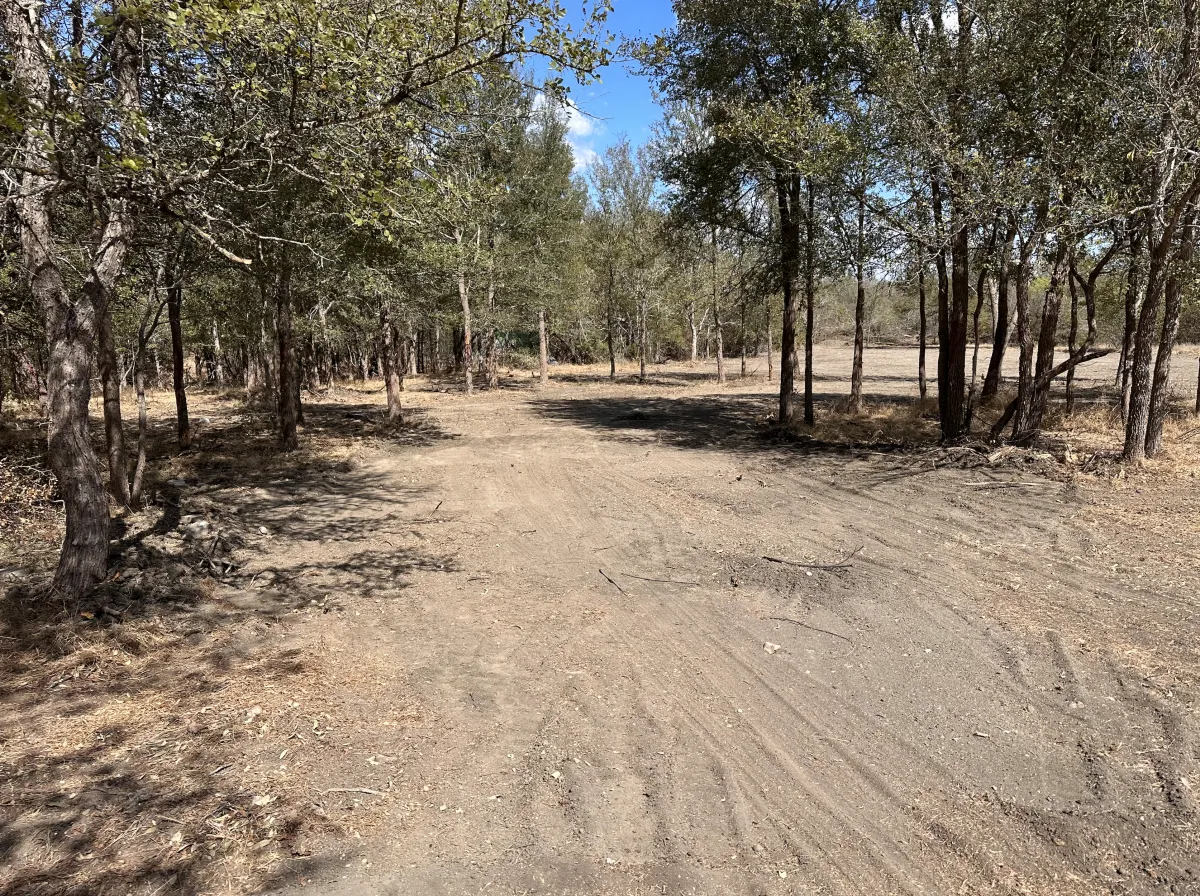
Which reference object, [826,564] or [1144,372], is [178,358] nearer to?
[826,564]

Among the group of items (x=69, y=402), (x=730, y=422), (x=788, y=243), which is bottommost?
(x=730, y=422)

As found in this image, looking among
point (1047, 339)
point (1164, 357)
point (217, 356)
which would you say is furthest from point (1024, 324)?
point (217, 356)

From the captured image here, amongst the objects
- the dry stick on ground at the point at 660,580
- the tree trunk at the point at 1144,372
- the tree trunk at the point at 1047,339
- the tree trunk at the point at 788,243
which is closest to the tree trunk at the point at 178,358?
Result: the dry stick on ground at the point at 660,580

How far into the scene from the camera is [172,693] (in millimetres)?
4590

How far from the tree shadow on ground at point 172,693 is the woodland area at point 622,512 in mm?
31

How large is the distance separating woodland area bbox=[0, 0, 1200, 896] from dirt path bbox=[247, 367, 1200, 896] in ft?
0.11

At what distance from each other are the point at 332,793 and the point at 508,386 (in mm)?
28309

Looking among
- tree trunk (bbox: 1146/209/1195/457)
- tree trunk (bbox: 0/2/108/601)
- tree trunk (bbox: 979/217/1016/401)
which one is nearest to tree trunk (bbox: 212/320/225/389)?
tree trunk (bbox: 0/2/108/601)

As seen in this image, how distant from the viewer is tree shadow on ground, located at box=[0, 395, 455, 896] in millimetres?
3055

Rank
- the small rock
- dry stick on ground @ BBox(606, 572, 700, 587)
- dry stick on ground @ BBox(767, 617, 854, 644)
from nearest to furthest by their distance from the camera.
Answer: dry stick on ground @ BBox(767, 617, 854, 644) < dry stick on ground @ BBox(606, 572, 700, 587) < the small rock

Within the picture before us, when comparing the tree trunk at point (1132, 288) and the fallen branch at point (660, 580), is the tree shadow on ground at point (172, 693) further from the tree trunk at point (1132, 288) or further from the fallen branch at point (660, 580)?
the tree trunk at point (1132, 288)

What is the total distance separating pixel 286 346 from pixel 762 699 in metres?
11.8

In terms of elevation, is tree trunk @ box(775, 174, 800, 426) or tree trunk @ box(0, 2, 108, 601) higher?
tree trunk @ box(775, 174, 800, 426)

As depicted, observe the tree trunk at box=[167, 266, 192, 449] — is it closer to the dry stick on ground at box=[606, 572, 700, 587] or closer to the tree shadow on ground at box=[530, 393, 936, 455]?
the dry stick on ground at box=[606, 572, 700, 587]
